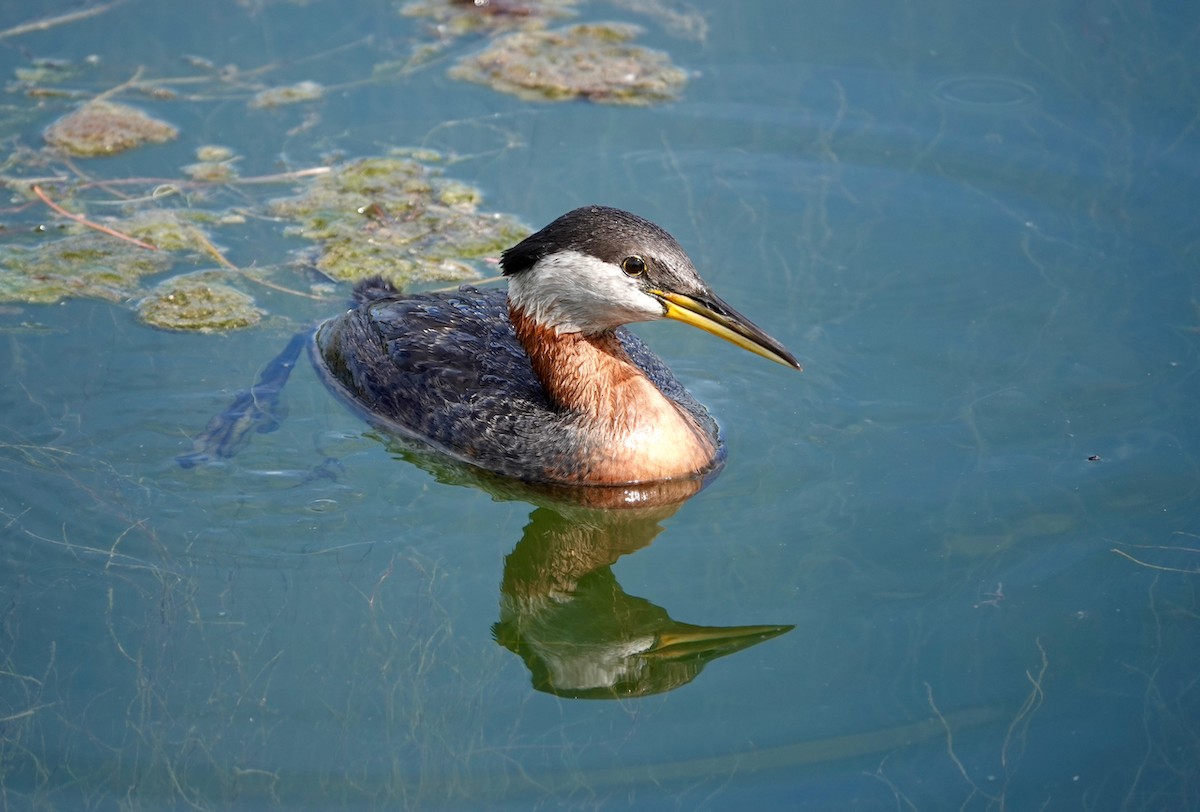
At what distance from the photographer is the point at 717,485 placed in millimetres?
6773

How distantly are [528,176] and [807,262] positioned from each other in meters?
2.05

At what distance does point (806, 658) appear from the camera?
5703 mm

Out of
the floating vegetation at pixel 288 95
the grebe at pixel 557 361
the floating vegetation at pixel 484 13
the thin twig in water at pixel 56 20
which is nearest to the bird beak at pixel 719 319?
the grebe at pixel 557 361

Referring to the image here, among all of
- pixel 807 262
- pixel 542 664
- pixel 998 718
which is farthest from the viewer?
pixel 807 262

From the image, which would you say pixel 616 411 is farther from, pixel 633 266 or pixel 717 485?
pixel 633 266

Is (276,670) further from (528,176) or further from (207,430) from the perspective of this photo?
(528,176)

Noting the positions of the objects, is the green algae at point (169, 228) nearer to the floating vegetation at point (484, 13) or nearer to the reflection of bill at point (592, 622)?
the floating vegetation at point (484, 13)

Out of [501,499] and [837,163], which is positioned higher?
[837,163]

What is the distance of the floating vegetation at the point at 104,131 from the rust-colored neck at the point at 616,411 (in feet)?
13.3

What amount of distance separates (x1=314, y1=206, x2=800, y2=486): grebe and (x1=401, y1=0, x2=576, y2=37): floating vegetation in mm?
3955

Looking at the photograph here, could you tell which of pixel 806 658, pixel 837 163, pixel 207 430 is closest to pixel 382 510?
pixel 207 430

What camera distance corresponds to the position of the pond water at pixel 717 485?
5.30 m

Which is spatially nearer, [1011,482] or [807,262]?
[1011,482]

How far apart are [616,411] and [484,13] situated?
5.37 meters
